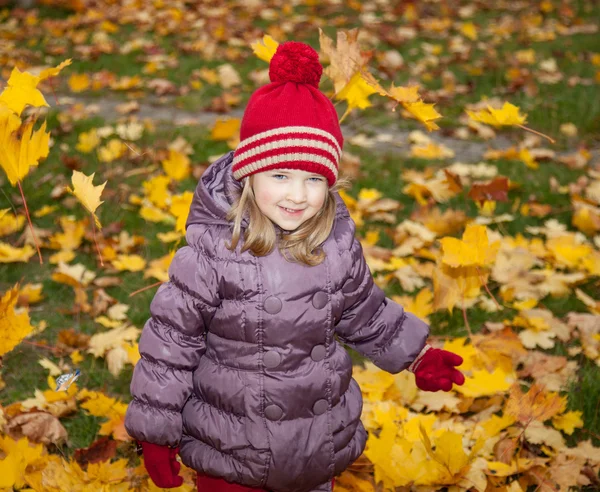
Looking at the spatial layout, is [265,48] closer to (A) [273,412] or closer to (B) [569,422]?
(A) [273,412]

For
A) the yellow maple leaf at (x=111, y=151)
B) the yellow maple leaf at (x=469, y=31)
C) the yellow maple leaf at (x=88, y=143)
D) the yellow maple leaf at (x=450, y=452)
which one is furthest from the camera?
the yellow maple leaf at (x=469, y=31)

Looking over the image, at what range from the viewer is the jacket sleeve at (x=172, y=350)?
5.35 ft

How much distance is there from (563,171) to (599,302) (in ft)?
4.94

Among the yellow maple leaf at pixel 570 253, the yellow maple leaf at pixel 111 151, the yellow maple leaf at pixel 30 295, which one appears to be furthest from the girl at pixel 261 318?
Result: the yellow maple leaf at pixel 111 151

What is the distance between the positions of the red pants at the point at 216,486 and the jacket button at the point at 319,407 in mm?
294

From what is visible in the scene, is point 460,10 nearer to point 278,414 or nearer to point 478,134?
point 478,134

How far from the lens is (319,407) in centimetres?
168

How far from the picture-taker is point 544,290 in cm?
293

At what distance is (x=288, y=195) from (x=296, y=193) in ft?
0.07

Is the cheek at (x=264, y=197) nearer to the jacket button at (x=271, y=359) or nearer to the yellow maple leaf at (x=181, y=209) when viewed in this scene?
the jacket button at (x=271, y=359)

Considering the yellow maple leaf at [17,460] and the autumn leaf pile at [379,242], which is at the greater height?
the yellow maple leaf at [17,460]

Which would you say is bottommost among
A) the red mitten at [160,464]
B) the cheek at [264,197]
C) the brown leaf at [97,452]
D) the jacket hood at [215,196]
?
the brown leaf at [97,452]

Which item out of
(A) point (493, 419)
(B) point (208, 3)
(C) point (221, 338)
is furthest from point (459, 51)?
(C) point (221, 338)

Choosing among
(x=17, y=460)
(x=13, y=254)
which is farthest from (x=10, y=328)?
(x=13, y=254)
